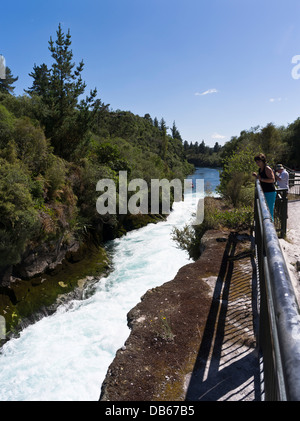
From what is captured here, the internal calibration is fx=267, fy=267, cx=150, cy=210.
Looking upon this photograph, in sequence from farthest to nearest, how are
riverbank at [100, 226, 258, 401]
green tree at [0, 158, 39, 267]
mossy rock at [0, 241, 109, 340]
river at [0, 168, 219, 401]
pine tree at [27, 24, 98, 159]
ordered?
pine tree at [27, 24, 98, 159] → mossy rock at [0, 241, 109, 340] → green tree at [0, 158, 39, 267] → river at [0, 168, 219, 401] → riverbank at [100, 226, 258, 401]

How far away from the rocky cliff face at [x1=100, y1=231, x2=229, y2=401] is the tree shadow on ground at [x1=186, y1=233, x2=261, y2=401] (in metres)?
0.11

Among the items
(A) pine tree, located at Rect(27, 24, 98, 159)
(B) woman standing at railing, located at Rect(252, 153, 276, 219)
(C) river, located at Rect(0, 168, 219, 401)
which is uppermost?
(A) pine tree, located at Rect(27, 24, 98, 159)

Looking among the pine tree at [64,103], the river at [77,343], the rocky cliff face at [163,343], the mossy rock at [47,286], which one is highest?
the pine tree at [64,103]

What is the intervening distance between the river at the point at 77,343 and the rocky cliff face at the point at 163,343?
4.39 metres

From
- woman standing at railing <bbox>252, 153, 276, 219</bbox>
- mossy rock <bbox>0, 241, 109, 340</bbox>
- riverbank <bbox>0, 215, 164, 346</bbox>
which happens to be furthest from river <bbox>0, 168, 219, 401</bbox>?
woman standing at railing <bbox>252, 153, 276, 219</bbox>

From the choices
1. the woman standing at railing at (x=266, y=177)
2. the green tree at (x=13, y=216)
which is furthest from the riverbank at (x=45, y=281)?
the woman standing at railing at (x=266, y=177)

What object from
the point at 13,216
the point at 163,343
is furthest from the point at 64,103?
the point at 163,343

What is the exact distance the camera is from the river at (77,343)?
7.12 m

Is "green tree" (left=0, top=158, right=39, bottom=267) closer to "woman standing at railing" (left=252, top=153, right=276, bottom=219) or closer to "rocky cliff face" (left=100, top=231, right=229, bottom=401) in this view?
"rocky cliff face" (left=100, top=231, right=229, bottom=401)

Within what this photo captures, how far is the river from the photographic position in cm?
712

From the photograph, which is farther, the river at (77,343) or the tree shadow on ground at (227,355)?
the river at (77,343)

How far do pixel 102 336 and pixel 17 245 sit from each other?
4.65m

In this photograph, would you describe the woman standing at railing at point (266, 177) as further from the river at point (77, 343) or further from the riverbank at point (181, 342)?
the river at point (77, 343)

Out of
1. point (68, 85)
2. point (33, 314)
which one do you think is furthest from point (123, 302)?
point (68, 85)
